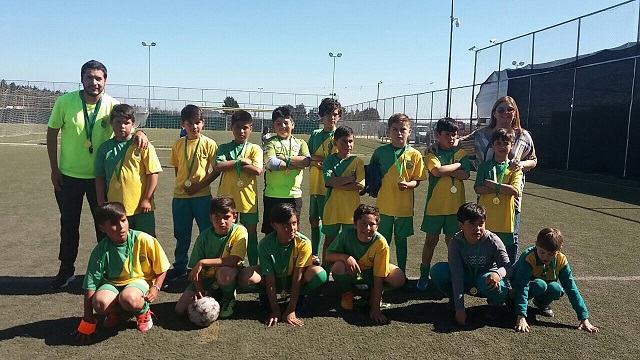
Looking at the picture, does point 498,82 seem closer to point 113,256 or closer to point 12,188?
point 12,188

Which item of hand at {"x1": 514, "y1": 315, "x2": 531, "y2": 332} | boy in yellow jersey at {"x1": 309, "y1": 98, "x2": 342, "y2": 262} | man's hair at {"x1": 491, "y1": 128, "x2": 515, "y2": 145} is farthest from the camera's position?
boy in yellow jersey at {"x1": 309, "y1": 98, "x2": 342, "y2": 262}

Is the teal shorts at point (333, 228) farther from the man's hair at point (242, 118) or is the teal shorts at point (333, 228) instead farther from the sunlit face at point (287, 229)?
the man's hair at point (242, 118)

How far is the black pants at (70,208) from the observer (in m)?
4.50

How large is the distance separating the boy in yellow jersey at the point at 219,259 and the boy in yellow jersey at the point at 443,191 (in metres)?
1.79

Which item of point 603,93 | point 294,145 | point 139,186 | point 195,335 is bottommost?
point 195,335

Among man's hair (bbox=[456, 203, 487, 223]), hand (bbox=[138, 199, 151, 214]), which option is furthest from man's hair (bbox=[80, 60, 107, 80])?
man's hair (bbox=[456, 203, 487, 223])

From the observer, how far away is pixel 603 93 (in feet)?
53.3

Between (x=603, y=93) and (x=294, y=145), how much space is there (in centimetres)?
1505

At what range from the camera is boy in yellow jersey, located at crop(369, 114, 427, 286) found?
15.0 ft

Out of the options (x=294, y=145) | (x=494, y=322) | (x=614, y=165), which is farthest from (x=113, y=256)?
(x=614, y=165)

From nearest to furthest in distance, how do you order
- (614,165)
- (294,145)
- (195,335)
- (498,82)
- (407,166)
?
(195,335), (407,166), (294,145), (614,165), (498,82)

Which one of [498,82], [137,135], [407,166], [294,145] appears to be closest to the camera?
[137,135]

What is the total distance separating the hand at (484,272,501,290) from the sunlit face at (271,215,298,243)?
1581mm

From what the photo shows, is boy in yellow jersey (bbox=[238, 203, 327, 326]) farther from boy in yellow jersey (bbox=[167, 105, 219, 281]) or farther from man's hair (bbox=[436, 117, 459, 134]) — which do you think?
man's hair (bbox=[436, 117, 459, 134])
